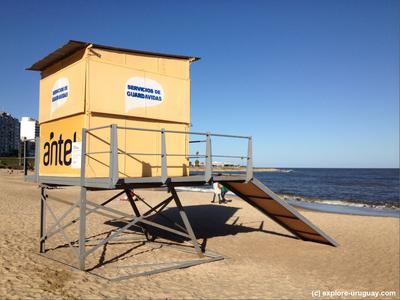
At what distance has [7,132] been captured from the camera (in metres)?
149

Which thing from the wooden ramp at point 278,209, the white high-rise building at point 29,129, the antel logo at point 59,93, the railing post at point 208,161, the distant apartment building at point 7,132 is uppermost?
the distant apartment building at point 7,132

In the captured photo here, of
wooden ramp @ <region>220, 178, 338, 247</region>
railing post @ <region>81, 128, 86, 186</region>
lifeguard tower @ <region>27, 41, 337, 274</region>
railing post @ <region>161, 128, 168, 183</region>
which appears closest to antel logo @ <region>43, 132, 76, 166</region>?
lifeguard tower @ <region>27, 41, 337, 274</region>

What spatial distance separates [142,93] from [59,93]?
2311 mm

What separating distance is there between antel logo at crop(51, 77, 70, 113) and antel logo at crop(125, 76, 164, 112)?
5.30ft

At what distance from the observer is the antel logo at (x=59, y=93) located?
9.37m

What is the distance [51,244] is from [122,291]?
531 cm

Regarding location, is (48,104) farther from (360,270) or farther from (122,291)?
(360,270)

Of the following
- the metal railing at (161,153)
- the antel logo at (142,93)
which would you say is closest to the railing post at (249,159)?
the metal railing at (161,153)

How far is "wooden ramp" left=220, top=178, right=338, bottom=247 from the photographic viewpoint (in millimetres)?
11281

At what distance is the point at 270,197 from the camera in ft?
37.1

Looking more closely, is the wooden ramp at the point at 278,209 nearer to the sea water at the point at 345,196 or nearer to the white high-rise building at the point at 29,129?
the white high-rise building at the point at 29,129

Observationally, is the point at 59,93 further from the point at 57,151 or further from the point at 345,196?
the point at 345,196

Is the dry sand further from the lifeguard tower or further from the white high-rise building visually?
the white high-rise building

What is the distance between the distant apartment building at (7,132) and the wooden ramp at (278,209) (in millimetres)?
144009
